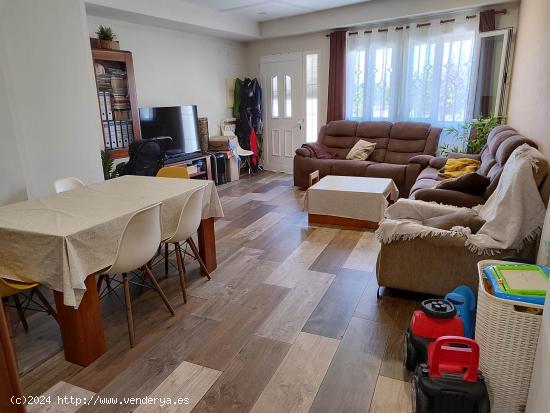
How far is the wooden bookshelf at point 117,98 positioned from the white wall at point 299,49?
299 cm

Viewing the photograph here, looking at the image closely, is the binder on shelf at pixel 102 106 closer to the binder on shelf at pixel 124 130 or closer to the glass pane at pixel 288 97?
the binder on shelf at pixel 124 130

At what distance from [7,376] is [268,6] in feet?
17.4

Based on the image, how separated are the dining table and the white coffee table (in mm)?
1994

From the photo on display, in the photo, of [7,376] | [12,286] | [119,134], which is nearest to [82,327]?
[12,286]

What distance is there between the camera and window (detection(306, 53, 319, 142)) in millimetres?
6293

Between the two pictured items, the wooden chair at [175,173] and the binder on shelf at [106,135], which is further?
the binder on shelf at [106,135]

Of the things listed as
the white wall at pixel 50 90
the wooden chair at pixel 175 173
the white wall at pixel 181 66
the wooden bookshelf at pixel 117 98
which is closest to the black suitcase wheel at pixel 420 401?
the wooden chair at pixel 175 173

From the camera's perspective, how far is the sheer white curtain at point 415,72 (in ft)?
16.2

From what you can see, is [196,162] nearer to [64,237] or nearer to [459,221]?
[64,237]

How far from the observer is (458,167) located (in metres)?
4.10

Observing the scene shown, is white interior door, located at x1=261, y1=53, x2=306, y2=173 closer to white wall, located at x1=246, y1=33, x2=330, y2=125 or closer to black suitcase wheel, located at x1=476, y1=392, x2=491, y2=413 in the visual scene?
white wall, located at x1=246, y1=33, x2=330, y2=125

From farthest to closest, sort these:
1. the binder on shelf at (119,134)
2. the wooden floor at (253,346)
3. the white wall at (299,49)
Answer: the white wall at (299,49) → the binder on shelf at (119,134) → the wooden floor at (253,346)

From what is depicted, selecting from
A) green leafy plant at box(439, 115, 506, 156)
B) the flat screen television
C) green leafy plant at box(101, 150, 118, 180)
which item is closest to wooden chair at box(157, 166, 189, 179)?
green leafy plant at box(101, 150, 118, 180)

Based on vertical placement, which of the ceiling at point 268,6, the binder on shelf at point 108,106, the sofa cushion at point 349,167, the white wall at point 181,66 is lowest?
the sofa cushion at point 349,167
